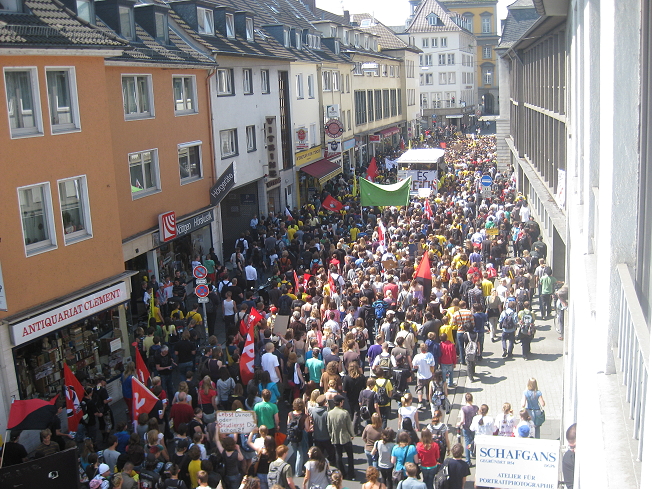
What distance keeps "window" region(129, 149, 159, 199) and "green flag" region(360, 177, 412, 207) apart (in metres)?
7.59

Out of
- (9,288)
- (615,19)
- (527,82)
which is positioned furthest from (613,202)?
(527,82)

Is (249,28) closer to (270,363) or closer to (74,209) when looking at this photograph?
(74,209)

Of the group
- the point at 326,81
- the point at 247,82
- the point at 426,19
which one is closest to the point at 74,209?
the point at 247,82

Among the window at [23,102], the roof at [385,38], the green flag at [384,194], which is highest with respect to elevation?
the roof at [385,38]

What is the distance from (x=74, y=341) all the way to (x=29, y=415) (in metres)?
3.55

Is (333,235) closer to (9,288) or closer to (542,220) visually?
(542,220)

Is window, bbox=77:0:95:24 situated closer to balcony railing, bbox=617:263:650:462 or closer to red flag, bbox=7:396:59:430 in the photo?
red flag, bbox=7:396:59:430

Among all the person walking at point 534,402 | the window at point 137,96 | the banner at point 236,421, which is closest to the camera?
the banner at point 236,421

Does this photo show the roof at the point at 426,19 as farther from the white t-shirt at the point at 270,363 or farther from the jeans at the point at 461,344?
the white t-shirt at the point at 270,363

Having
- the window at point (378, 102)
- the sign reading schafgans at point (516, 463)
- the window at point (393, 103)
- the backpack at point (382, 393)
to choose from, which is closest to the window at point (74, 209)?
the backpack at point (382, 393)

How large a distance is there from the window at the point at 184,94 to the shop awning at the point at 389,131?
35453mm

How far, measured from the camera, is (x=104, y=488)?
8.91 m

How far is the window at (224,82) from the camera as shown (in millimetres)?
26562

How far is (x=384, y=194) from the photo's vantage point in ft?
84.5
